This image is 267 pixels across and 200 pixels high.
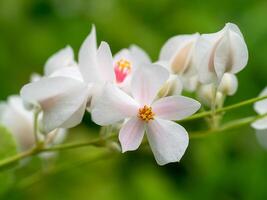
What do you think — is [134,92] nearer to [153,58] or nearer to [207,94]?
[207,94]

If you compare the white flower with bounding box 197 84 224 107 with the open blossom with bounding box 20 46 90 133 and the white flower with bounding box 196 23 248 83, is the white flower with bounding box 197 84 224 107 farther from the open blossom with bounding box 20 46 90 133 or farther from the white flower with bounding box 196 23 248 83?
the open blossom with bounding box 20 46 90 133

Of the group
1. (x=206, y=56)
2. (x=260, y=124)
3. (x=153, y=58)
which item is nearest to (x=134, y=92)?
(x=206, y=56)

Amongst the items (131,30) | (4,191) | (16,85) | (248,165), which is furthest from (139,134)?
(131,30)

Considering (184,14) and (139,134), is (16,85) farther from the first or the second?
(139,134)

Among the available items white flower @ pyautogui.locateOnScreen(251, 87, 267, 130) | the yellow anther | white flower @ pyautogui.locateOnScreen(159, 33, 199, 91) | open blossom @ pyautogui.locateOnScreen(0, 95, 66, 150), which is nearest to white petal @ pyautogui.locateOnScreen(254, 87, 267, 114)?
white flower @ pyautogui.locateOnScreen(251, 87, 267, 130)

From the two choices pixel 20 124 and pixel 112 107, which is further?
pixel 20 124

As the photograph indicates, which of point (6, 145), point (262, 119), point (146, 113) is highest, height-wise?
point (262, 119)

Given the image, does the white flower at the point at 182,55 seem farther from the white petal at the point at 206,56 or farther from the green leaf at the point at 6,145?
the green leaf at the point at 6,145
